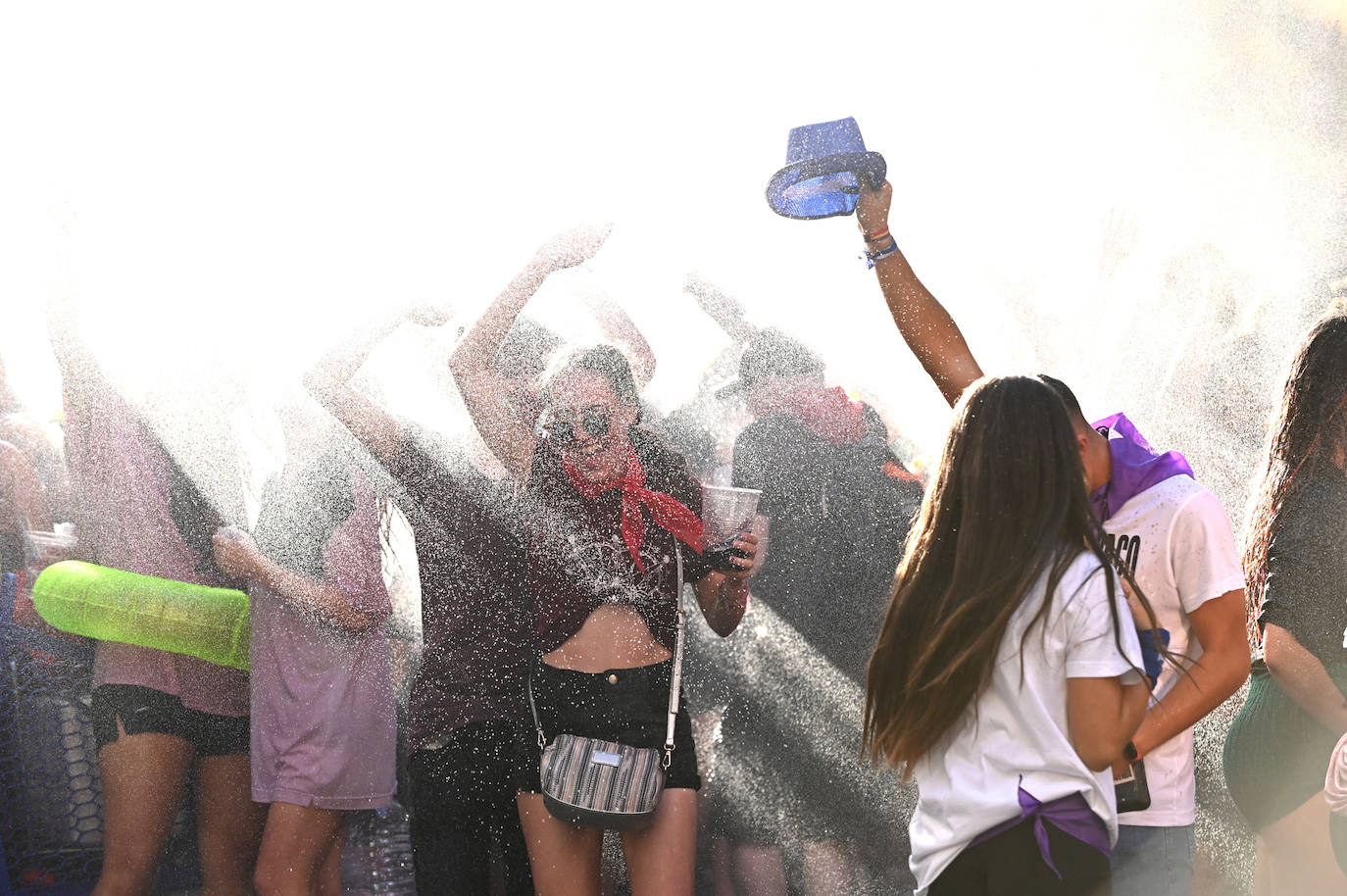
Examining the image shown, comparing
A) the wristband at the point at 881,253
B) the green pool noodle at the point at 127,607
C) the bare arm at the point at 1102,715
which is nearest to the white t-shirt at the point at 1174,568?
the bare arm at the point at 1102,715

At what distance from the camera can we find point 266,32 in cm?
441

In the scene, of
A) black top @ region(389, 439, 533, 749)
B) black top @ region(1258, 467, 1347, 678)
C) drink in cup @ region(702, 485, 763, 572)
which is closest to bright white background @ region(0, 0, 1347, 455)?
black top @ region(389, 439, 533, 749)

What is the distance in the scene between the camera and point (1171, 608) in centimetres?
193

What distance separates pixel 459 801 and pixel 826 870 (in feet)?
4.27

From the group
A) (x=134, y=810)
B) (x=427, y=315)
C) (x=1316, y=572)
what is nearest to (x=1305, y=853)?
(x=1316, y=572)

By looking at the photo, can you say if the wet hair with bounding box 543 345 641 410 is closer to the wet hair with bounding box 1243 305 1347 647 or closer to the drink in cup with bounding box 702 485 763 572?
the drink in cup with bounding box 702 485 763 572

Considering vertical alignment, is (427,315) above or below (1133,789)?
above

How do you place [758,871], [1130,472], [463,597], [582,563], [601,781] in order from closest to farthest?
[1130,472]
[601,781]
[582,563]
[463,597]
[758,871]

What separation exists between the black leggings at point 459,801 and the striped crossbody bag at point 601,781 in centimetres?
36

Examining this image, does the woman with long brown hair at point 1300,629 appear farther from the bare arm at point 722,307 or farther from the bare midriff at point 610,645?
the bare arm at point 722,307

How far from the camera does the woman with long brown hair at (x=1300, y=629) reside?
7.73ft

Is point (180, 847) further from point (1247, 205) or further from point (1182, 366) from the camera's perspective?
point (1247, 205)

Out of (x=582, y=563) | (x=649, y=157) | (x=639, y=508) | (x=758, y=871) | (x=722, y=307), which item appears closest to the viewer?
(x=582, y=563)

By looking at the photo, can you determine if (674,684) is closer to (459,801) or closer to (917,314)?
(459,801)
